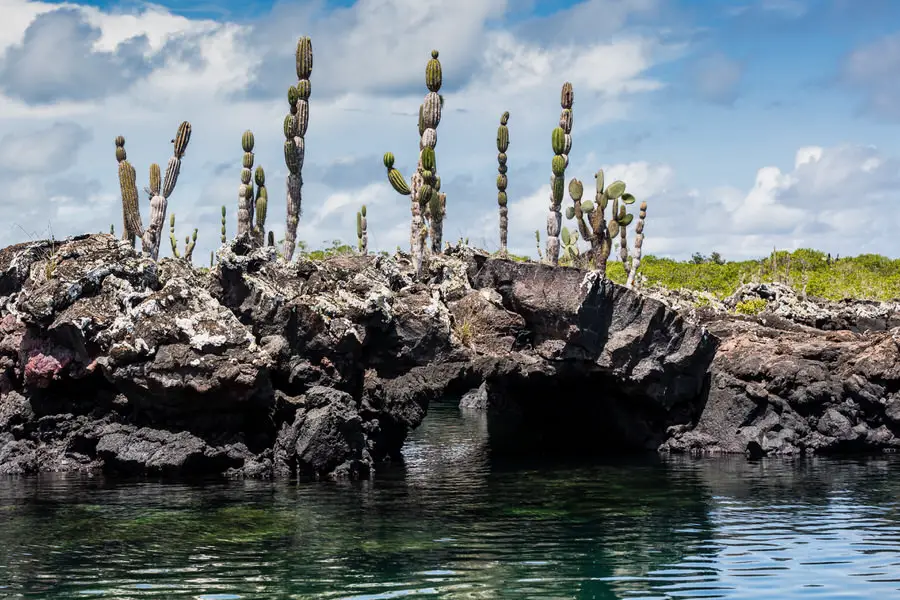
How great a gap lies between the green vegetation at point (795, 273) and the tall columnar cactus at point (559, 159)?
1537 centimetres

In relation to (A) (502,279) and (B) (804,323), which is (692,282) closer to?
(B) (804,323)

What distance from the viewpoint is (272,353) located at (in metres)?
22.6

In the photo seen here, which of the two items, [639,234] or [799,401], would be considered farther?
[639,234]

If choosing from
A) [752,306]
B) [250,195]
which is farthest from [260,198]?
[752,306]

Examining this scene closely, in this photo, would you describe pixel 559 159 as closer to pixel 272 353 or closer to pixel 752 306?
pixel 752 306

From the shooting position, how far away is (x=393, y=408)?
81.4 feet

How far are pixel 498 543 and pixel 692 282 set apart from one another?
53357mm

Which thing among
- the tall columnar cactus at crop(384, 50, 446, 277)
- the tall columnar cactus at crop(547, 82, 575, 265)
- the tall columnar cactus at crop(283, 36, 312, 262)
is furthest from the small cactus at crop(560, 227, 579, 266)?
the tall columnar cactus at crop(283, 36, 312, 262)

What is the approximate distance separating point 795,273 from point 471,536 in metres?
54.8

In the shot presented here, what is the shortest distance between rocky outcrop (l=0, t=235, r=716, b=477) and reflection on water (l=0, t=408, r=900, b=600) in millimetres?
1444

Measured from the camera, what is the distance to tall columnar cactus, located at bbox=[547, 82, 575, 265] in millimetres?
43500

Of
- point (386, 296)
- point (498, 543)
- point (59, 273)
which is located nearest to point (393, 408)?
point (386, 296)

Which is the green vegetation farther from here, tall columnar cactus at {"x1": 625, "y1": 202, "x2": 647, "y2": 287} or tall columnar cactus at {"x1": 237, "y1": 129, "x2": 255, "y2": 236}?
tall columnar cactus at {"x1": 237, "y1": 129, "x2": 255, "y2": 236}

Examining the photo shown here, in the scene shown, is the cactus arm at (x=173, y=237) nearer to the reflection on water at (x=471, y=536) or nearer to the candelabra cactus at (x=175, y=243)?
the candelabra cactus at (x=175, y=243)
